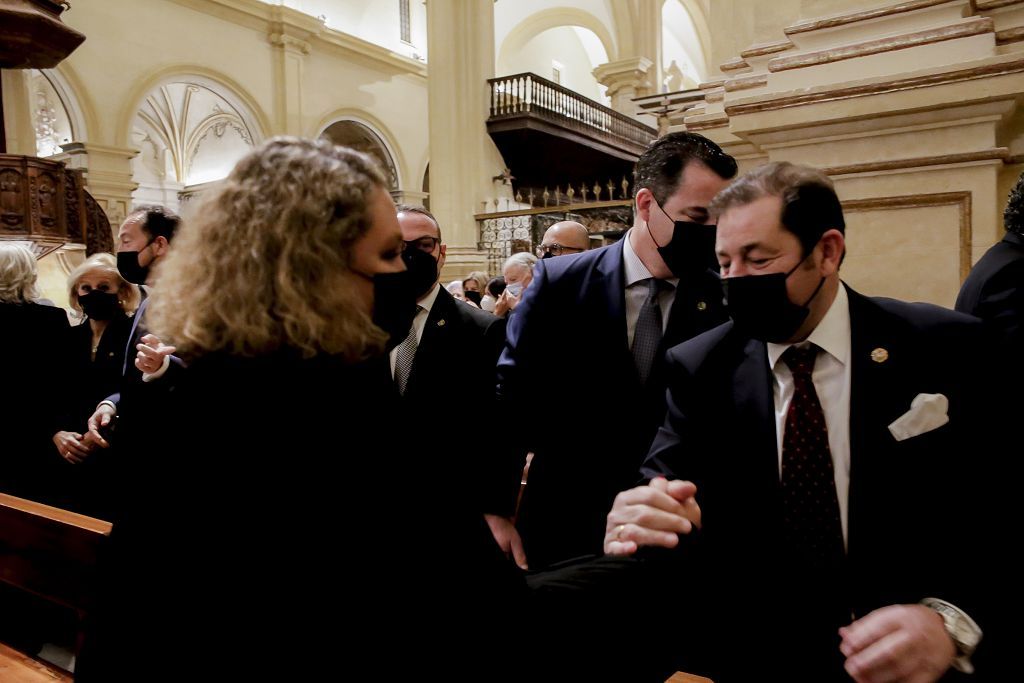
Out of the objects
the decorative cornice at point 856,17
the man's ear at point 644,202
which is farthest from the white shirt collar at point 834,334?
the decorative cornice at point 856,17

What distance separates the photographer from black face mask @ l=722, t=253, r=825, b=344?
5.19ft

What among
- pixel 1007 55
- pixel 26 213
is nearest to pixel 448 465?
pixel 1007 55

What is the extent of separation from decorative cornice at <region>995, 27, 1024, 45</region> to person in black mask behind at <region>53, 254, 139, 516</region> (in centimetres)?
437

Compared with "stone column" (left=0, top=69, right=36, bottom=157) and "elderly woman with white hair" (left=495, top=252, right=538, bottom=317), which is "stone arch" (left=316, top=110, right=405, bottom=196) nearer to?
"stone column" (left=0, top=69, right=36, bottom=157)

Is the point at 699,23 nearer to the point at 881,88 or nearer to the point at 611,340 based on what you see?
the point at 881,88

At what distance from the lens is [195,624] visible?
0.99m

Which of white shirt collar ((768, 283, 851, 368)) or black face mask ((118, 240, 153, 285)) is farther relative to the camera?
black face mask ((118, 240, 153, 285))

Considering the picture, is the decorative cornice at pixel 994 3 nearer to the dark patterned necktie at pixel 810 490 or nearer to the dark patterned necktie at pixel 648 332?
the dark patterned necktie at pixel 648 332

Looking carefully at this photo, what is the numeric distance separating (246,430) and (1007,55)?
3.39 meters

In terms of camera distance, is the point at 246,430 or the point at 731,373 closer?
the point at 246,430

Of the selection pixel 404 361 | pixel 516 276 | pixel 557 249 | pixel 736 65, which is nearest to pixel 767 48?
pixel 736 65

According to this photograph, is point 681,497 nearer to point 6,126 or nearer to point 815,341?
point 815,341

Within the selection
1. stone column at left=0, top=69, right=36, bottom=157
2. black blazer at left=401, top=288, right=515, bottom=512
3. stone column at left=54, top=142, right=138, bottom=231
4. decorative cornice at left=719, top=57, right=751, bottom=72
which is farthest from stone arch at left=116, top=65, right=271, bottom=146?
black blazer at left=401, top=288, right=515, bottom=512

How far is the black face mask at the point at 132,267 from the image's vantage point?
3.02 metres
